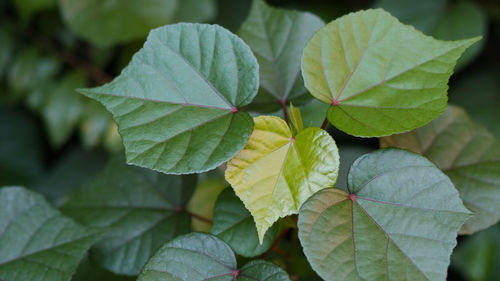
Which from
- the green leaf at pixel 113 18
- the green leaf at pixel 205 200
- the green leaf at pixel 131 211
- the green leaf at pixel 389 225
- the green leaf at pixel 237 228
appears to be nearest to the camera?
the green leaf at pixel 389 225

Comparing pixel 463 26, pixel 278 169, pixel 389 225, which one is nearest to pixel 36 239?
pixel 278 169

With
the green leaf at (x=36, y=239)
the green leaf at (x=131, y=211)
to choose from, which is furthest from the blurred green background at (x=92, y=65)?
the green leaf at (x=36, y=239)

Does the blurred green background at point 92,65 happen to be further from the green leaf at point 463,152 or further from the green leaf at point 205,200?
the green leaf at point 463,152


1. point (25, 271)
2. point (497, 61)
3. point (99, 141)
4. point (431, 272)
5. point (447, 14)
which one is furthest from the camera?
point (497, 61)

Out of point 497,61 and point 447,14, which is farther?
point 497,61

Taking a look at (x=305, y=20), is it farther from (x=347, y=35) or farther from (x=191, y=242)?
(x=191, y=242)

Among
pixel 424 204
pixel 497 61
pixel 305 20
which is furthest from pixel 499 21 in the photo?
pixel 424 204

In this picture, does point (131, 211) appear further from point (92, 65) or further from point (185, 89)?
point (92, 65)
